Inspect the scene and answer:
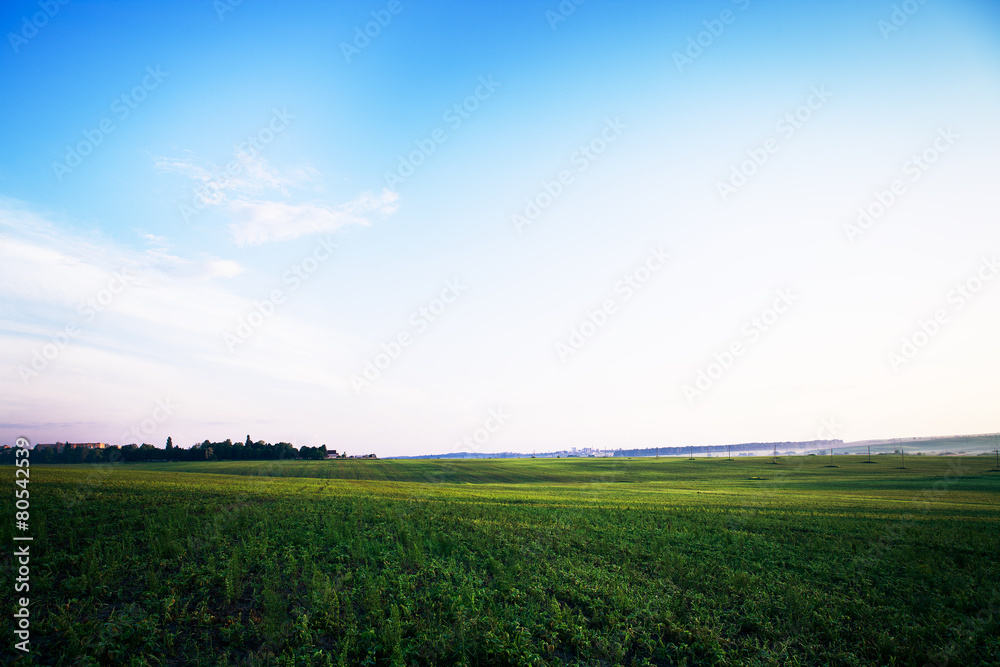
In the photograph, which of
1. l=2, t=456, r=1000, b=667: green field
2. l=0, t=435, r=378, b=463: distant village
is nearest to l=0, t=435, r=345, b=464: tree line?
l=0, t=435, r=378, b=463: distant village

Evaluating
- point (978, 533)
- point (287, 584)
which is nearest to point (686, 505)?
point (978, 533)

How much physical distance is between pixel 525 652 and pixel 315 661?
4664 millimetres

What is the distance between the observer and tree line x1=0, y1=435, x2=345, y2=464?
11175cm

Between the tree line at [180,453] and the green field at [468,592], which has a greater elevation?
the green field at [468,592]

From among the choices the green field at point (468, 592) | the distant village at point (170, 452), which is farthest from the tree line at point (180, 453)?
the green field at point (468, 592)

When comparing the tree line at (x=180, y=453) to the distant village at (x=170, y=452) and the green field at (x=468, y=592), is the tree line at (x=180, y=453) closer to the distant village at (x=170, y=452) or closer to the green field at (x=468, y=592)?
the distant village at (x=170, y=452)

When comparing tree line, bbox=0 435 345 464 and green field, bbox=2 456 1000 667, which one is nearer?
green field, bbox=2 456 1000 667

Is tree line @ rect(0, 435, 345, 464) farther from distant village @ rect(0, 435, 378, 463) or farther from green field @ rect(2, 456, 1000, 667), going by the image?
green field @ rect(2, 456, 1000, 667)

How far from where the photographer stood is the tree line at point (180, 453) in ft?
367

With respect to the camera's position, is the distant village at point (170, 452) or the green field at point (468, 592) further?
the distant village at point (170, 452)

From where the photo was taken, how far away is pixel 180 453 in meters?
122

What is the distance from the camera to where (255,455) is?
129250 millimetres

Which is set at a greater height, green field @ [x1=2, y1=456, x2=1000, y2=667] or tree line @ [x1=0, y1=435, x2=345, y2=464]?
green field @ [x1=2, y1=456, x2=1000, y2=667]

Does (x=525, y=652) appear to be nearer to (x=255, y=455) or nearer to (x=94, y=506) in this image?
(x=94, y=506)
